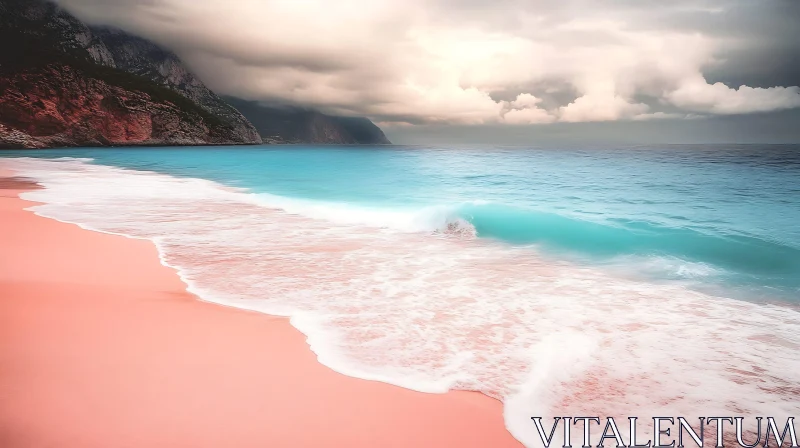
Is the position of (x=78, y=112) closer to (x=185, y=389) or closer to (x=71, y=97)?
(x=71, y=97)

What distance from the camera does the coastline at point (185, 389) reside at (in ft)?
10.1

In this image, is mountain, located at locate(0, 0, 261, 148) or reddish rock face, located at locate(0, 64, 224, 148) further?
mountain, located at locate(0, 0, 261, 148)

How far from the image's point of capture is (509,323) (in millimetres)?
5504

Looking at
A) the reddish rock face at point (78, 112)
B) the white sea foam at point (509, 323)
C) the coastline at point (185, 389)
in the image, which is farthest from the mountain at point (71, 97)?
the coastline at point (185, 389)

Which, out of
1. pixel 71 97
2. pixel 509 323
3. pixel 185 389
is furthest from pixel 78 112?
pixel 509 323

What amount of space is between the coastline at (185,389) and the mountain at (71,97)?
97644mm

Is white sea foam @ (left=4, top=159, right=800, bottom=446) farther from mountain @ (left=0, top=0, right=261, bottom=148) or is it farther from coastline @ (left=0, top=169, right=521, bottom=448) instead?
mountain @ (left=0, top=0, right=261, bottom=148)

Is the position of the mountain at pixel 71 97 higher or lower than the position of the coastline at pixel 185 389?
higher

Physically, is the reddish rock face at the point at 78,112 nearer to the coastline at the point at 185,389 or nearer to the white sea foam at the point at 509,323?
the white sea foam at the point at 509,323

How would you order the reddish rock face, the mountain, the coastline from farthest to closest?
the mountain, the reddish rock face, the coastline

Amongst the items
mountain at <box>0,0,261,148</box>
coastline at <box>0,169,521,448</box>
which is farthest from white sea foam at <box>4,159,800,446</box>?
mountain at <box>0,0,261,148</box>

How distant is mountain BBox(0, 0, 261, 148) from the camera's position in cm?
8294

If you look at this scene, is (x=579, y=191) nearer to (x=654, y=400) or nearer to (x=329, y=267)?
(x=329, y=267)

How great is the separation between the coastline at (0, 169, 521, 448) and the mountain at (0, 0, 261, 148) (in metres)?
97.6
